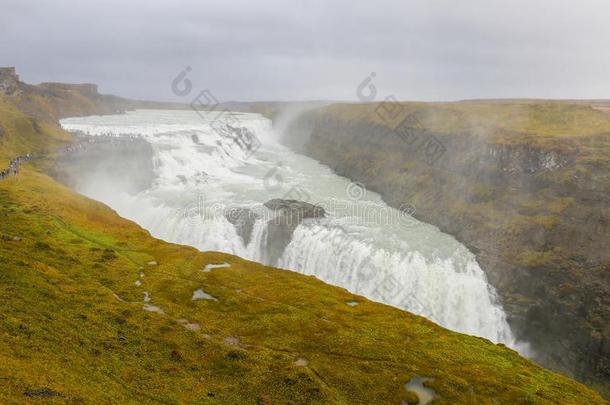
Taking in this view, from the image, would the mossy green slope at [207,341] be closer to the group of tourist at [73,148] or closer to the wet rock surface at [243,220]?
the wet rock surface at [243,220]

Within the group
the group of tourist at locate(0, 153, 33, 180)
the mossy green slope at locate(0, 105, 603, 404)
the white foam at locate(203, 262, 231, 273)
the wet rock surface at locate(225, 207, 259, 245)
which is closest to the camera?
the mossy green slope at locate(0, 105, 603, 404)

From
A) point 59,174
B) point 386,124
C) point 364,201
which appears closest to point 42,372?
point 59,174

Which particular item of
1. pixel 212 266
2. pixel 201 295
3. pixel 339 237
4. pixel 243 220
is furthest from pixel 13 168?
pixel 339 237

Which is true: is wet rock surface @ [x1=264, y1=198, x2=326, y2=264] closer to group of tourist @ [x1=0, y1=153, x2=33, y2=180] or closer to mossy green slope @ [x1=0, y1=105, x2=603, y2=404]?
mossy green slope @ [x1=0, y1=105, x2=603, y2=404]

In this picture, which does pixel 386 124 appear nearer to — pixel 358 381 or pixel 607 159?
pixel 607 159

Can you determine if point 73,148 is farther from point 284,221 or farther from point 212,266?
point 212,266

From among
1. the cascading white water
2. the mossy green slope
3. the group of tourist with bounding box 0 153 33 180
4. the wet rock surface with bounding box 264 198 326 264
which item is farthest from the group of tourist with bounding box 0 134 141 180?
the wet rock surface with bounding box 264 198 326 264
